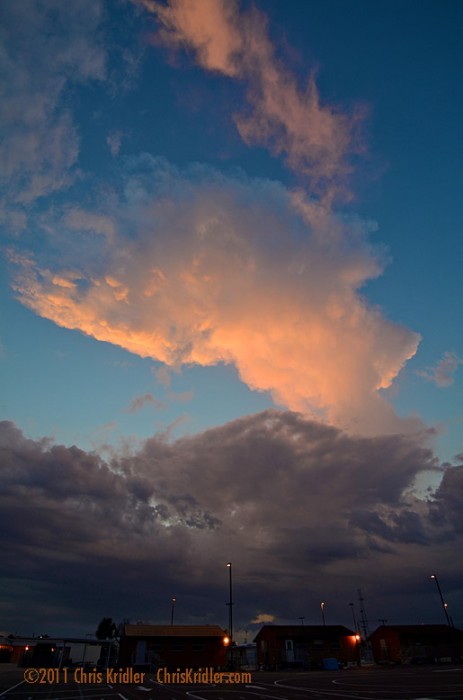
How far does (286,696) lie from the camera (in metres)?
22.9

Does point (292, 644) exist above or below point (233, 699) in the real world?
above

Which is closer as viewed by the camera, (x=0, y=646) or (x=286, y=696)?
(x=286, y=696)

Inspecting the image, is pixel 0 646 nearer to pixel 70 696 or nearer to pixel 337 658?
pixel 337 658

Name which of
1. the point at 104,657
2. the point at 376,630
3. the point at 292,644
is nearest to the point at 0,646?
→ the point at 104,657

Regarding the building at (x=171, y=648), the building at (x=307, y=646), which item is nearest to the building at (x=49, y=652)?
the building at (x=171, y=648)

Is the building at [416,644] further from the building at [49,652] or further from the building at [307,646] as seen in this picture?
the building at [49,652]

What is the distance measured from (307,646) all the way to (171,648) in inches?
1016

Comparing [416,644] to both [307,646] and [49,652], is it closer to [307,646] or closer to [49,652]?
[307,646]

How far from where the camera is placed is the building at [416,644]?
7394 centimetres

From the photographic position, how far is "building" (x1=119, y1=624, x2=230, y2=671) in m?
64.7

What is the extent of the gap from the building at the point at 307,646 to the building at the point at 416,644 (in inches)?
307

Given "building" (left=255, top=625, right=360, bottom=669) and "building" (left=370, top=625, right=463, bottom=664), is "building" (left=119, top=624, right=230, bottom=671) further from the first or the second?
"building" (left=370, top=625, right=463, bottom=664)

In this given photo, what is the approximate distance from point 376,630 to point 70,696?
8326 centimetres

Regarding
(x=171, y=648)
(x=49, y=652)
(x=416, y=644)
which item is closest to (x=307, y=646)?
(x=416, y=644)
